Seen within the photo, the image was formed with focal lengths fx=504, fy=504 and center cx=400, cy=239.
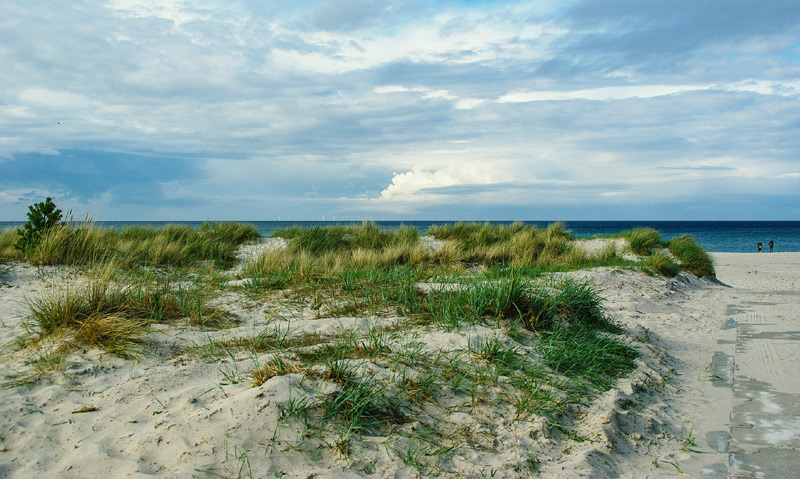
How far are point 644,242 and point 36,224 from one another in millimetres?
14130

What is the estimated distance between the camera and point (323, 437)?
2701 millimetres

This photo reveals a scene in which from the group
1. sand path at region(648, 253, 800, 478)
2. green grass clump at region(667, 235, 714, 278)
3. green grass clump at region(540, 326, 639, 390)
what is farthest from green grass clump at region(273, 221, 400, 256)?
green grass clump at region(540, 326, 639, 390)

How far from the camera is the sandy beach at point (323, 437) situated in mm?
2531

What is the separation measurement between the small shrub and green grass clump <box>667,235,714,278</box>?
13032 millimetres

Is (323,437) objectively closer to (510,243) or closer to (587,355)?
(587,355)

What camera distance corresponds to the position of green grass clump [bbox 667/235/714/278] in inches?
472

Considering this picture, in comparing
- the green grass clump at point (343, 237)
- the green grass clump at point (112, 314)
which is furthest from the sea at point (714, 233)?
the green grass clump at point (112, 314)

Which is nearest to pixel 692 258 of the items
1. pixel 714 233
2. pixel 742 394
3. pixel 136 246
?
pixel 742 394

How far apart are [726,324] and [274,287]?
5.89 metres

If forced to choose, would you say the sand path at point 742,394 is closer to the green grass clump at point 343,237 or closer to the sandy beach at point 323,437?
the sandy beach at point 323,437

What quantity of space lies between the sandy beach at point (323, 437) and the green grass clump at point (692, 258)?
315 inches

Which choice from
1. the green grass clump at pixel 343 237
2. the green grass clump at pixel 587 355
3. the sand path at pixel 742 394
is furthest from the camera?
the green grass clump at pixel 343 237

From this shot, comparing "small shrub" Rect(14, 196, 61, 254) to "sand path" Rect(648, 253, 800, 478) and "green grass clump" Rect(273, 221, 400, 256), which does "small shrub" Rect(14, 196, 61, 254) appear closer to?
"green grass clump" Rect(273, 221, 400, 256)

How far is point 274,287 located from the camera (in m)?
6.16
